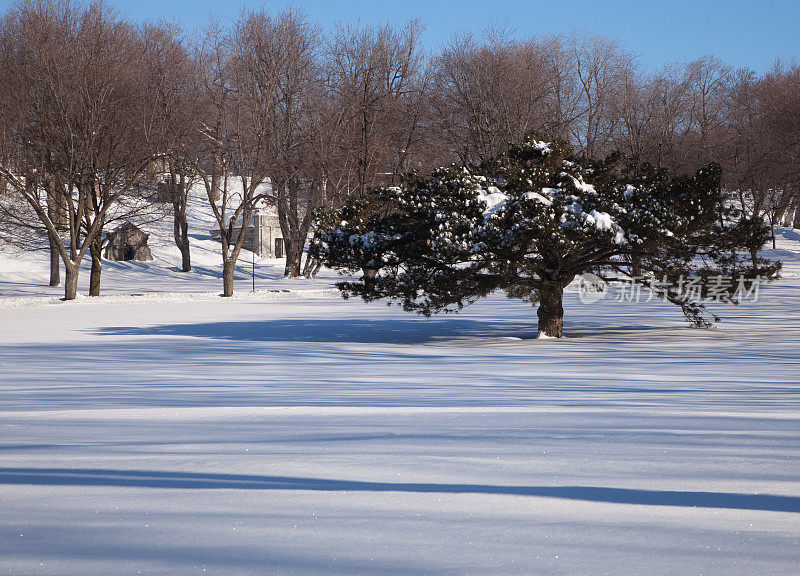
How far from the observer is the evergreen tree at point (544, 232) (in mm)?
14312

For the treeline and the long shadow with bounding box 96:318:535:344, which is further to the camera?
the treeline

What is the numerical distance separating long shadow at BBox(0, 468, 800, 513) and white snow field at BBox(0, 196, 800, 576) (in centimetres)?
2

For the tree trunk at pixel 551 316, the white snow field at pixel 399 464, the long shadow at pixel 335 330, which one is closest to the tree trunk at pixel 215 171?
the long shadow at pixel 335 330

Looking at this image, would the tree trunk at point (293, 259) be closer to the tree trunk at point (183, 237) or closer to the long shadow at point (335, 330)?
the tree trunk at point (183, 237)

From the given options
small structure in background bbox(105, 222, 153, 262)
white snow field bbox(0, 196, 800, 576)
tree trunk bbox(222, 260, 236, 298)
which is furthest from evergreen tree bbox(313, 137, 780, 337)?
small structure in background bbox(105, 222, 153, 262)

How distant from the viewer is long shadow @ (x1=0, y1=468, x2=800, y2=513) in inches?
158

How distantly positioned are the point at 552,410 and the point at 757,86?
64799mm

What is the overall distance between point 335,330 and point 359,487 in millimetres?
13957

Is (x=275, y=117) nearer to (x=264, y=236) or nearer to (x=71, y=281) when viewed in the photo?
(x=71, y=281)

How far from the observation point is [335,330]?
1823cm

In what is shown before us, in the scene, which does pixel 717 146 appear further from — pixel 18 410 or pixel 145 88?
pixel 18 410

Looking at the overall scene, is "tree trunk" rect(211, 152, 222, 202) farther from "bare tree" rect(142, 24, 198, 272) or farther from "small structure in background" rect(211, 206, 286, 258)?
"small structure in background" rect(211, 206, 286, 258)

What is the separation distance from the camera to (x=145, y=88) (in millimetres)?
32781

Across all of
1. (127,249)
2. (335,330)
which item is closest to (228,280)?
(335,330)
